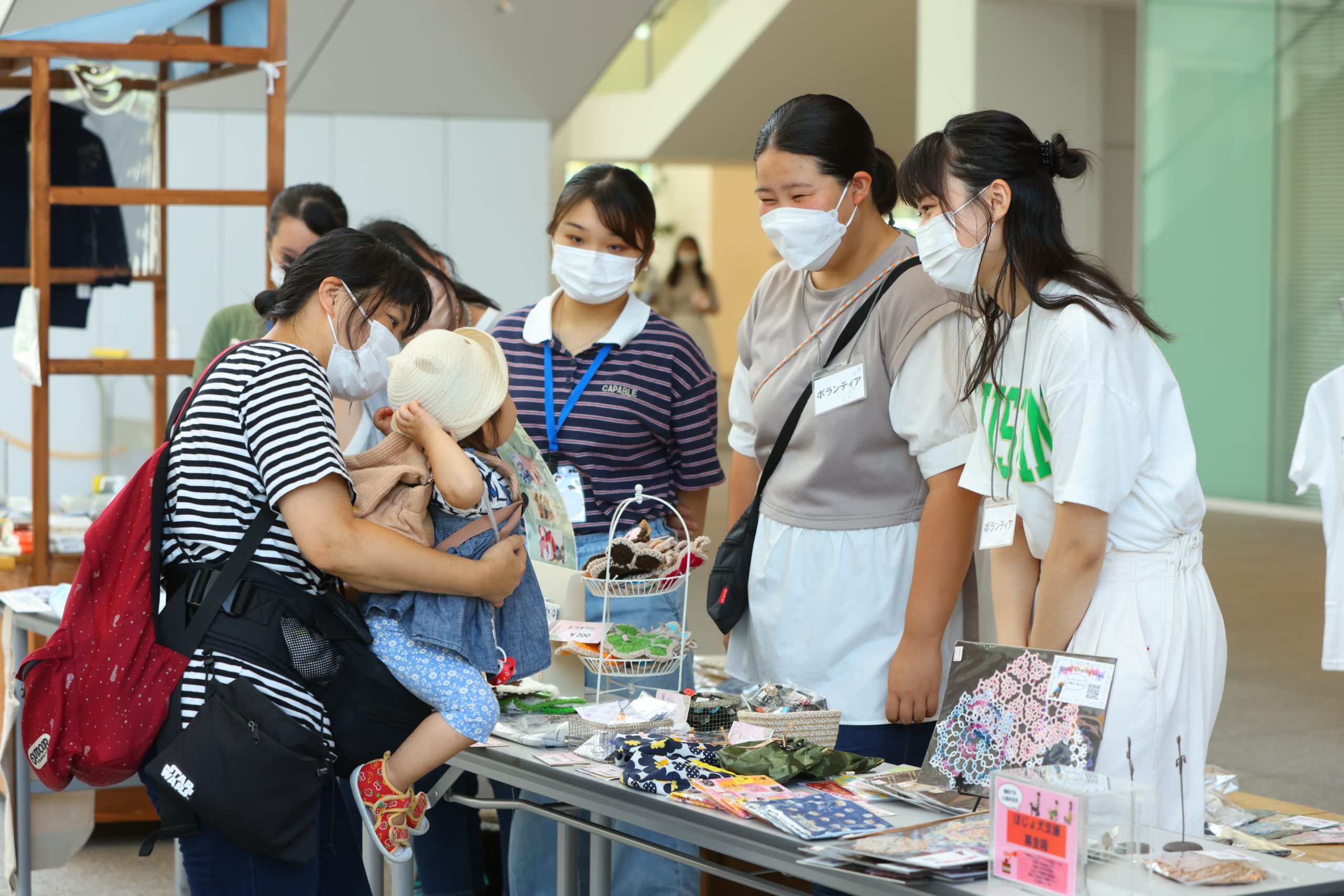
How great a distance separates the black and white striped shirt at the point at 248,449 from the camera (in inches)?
66.1

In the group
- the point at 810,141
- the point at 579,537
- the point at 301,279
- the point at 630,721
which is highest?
the point at 810,141

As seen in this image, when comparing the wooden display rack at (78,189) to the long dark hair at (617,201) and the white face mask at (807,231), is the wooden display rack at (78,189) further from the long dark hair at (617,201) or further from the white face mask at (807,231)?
the white face mask at (807,231)

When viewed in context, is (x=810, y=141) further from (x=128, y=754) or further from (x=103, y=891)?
(x=103, y=891)

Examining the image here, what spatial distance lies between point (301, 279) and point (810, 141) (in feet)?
2.93

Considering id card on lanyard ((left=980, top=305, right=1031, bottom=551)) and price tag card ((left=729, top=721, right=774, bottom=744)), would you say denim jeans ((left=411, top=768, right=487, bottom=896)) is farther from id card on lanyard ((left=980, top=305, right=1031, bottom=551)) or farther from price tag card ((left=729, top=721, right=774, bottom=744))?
id card on lanyard ((left=980, top=305, right=1031, bottom=551))

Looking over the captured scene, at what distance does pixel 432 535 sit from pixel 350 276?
38cm

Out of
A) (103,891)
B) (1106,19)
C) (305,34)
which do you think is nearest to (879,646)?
(103,891)

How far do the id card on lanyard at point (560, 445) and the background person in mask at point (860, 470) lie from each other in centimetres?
42

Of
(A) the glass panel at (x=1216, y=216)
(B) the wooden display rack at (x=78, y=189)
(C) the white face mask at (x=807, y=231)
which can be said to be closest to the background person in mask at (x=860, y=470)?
(C) the white face mask at (x=807, y=231)

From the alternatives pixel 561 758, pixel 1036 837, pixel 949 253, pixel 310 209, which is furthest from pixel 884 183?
pixel 310 209

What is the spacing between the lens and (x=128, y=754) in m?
1.75

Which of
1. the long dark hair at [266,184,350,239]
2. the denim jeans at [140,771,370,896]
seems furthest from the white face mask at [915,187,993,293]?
the long dark hair at [266,184,350,239]

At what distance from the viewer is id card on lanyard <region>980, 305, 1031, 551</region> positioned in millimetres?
1834

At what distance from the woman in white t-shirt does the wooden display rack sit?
2212mm
